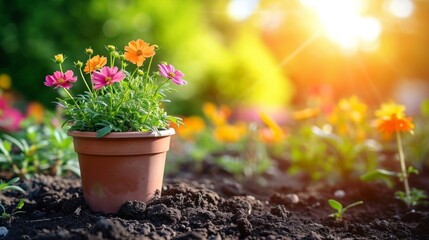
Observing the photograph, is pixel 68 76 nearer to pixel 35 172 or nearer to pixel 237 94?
pixel 35 172

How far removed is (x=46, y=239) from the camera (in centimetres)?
180

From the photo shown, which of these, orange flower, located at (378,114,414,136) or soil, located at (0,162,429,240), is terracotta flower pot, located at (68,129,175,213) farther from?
orange flower, located at (378,114,414,136)

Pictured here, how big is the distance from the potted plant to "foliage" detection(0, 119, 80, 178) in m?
0.87

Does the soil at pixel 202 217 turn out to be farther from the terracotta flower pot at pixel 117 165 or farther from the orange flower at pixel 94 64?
the orange flower at pixel 94 64

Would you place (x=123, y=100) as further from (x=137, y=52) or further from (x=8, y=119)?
(x=8, y=119)

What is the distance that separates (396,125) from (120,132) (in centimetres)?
152

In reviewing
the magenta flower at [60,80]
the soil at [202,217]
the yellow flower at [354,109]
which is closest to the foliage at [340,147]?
the yellow flower at [354,109]

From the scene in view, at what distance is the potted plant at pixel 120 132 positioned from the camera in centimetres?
210

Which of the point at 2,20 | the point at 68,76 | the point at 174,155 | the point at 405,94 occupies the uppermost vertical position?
the point at 405,94

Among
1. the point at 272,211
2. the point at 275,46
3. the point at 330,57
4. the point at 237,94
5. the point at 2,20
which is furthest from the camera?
the point at 275,46

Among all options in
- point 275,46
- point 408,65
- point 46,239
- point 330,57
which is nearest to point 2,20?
point 46,239

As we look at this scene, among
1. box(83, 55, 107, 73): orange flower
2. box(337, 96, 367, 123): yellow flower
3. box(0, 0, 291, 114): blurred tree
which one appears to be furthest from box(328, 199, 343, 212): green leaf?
box(0, 0, 291, 114): blurred tree

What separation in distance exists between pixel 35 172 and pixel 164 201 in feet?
4.05

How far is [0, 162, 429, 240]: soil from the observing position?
195 centimetres
